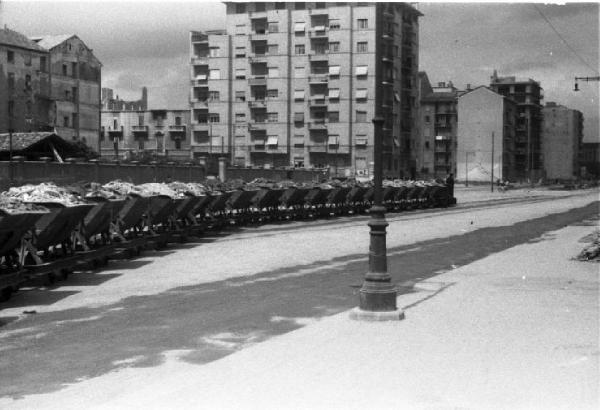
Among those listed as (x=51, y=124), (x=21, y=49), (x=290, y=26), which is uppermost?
→ (x=290, y=26)

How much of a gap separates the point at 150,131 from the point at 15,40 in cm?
4358

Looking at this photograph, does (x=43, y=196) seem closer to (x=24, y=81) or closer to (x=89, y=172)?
(x=89, y=172)

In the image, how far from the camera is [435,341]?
25.7 feet

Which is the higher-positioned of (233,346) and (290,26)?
(290,26)

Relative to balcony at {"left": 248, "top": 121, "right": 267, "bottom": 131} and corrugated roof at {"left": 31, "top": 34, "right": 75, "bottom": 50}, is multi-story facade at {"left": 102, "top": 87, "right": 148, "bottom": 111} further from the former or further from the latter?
corrugated roof at {"left": 31, "top": 34, "right": 75, "bottom": 50}

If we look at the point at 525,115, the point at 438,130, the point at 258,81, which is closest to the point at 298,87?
the point at 258,81

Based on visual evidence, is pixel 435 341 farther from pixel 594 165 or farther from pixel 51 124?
pixel 594 165

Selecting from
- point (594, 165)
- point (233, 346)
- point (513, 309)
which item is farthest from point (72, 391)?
point (594, 165)

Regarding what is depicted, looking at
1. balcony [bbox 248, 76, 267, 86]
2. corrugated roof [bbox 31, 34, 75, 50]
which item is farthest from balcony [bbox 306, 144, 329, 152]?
corrugated roof [bbox 31, 34, 75, 50]

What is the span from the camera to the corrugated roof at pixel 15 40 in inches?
2473

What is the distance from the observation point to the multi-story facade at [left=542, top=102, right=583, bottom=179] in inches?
6230

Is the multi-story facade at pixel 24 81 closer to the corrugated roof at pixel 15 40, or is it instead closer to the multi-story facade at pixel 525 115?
the corrugated roof at pixel 15 40

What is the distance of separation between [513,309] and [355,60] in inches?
3236

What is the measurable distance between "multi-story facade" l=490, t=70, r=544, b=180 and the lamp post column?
410ft
